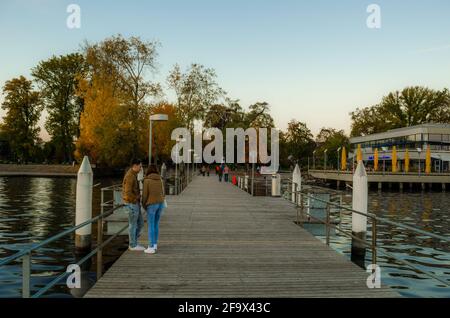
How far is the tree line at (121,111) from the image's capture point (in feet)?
179

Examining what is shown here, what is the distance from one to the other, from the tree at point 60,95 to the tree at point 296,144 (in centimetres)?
5396

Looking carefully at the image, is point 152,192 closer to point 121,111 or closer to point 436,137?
point 121,111

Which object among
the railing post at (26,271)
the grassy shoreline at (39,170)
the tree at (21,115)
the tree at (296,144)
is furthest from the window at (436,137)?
the railing post at (26,271)

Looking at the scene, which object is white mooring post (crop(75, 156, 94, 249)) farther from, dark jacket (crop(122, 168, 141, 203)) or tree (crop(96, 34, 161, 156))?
tree (crop(96, 34, 161, 156))

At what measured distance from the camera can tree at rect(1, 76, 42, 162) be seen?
79.9 m

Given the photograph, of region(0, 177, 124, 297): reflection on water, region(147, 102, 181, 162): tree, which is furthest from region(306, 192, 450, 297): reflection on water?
region(147, 102, 181, 162): tree

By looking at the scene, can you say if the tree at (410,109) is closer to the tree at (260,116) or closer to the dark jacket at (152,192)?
the tree at (260,116)

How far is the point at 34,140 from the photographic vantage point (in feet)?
269

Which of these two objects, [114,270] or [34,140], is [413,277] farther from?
[34,140]

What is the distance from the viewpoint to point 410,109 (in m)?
115

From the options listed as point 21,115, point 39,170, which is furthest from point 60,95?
point 39,170

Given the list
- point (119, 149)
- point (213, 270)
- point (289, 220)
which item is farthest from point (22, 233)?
point (119, 149)

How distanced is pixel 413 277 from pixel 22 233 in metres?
14.5

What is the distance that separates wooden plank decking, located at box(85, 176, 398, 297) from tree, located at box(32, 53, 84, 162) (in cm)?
7140
